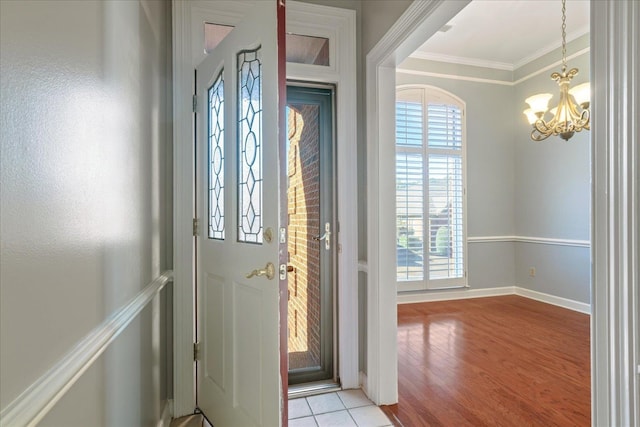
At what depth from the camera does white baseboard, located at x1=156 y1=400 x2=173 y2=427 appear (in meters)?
1.79

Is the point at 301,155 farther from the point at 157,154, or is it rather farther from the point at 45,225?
the point at 45,225

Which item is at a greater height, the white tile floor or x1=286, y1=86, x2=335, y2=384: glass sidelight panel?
x1=286, y1=86, x2=335, y2=384: glass sidelight panel

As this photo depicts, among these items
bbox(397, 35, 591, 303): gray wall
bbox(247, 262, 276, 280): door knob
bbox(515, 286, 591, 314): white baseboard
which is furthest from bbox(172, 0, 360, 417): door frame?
bbox(515, 286, 591, 314): white baseboard

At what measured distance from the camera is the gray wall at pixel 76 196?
61 cm

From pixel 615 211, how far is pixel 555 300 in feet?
14.0

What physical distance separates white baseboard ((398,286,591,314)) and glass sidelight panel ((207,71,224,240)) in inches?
123

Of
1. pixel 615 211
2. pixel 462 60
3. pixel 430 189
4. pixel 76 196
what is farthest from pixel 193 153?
pixel 462 60

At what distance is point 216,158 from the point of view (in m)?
1.93

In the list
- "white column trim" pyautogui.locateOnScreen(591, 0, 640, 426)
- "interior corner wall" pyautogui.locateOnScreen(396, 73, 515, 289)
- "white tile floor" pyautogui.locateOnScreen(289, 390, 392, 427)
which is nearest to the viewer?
"white column trim" pyautogui.locateOnScreen(591, 0, 640, 426)

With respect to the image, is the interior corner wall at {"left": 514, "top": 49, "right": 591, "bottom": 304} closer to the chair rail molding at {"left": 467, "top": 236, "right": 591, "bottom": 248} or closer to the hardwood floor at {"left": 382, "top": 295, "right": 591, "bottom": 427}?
the chair rail molding at {"left": 467, "top": 236, "right": 591, "bottom": 248}

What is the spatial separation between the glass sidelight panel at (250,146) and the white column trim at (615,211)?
1195 mm

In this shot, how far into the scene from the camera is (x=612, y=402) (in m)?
0.81

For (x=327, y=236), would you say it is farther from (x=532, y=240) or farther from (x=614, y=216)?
(x=532, y=240)

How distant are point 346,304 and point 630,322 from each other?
63.2 inches
